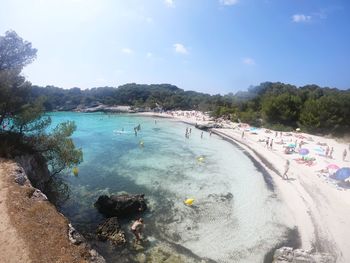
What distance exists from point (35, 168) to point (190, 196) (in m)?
12.7

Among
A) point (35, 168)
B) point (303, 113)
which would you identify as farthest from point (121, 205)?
point (303, 113)

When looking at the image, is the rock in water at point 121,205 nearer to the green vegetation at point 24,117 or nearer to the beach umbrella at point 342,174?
the green vegetation at point 24,117

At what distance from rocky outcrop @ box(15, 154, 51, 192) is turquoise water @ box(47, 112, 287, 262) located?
8.94 ft

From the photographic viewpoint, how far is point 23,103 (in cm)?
1928

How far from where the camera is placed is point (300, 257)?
14.3 meters

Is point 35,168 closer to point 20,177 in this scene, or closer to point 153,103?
point 20,177

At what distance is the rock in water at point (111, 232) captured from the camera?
15781 mm

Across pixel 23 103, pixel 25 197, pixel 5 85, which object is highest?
pixel 5 85

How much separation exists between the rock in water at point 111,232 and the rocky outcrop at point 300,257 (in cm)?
886

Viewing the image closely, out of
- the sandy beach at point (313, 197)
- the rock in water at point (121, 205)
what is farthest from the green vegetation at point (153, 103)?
the sandy beach at point (313, 197)

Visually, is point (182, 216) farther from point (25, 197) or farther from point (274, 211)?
point (25, 197)

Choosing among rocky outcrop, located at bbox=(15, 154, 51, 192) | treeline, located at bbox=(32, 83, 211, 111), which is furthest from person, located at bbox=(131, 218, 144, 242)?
treeline, located at bbox=(32, 83, 211, 111)

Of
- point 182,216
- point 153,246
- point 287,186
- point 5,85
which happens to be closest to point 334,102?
point 287,186

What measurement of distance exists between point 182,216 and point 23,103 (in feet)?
46.8
